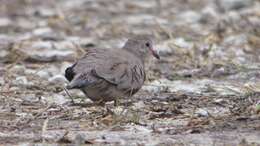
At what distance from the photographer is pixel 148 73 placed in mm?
8625

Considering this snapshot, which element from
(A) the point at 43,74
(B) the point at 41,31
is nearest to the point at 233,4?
(B) the point at 41,31

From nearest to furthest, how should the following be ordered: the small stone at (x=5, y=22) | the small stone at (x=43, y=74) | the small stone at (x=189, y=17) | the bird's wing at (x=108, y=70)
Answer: the bird's wing at (x=108, y=70)
the small stone at (x=43, y=74)
the small stone at (x=5, y=22)
the small stone at (x=189, y=17)

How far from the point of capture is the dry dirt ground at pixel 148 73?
231 inches

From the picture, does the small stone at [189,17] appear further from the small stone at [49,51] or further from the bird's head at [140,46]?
the bird's head at [140,46]

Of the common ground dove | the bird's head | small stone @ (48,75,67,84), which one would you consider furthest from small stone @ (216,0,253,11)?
the common ground dove

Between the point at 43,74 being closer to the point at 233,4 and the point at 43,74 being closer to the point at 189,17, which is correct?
the point at 189,17

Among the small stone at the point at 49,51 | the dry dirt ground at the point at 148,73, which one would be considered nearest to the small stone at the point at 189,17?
→ the dry dirt ground at the point at 148,73

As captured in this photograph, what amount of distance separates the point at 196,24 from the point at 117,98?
5.03 metres

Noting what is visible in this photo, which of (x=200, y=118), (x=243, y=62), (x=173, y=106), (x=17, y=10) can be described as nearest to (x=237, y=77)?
(x=243, y=62)

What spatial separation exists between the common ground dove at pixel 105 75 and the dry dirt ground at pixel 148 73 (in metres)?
0.11

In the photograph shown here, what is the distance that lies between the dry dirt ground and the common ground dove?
0.11 m

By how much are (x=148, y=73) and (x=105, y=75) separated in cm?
190

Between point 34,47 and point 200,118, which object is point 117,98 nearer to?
point 200,118

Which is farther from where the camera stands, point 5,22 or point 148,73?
point 5,22
